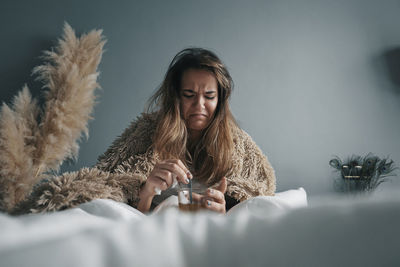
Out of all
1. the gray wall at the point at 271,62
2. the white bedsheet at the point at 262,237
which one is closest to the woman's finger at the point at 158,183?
the white bedsheet at the point at 262,237

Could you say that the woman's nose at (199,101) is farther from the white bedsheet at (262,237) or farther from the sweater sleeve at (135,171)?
the white bedsheet at (262,237)

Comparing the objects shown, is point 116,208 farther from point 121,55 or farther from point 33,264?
point 121,55

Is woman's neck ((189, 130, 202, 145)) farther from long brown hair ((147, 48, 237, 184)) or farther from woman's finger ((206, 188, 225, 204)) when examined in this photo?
woman's finger ((206, 188, 225, 204))

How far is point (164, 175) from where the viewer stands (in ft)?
2.93

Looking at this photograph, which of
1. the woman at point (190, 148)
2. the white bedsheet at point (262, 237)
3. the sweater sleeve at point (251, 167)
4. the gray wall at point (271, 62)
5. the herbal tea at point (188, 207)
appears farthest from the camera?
the gray wall at point (271, 62)

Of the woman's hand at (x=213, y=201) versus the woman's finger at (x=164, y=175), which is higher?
the woman's finger at (x=164, y=175)

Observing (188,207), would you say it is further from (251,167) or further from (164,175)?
(251,167)

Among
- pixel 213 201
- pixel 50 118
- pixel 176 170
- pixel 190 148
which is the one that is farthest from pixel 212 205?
pixel 50 118

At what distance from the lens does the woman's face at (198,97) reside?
1.35m

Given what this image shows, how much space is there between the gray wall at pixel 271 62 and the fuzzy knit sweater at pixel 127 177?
67 centimetres

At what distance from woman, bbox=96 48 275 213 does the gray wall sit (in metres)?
0.56

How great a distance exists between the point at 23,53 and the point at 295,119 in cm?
181

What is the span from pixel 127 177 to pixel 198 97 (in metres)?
0.55

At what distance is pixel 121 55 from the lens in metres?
1.88
